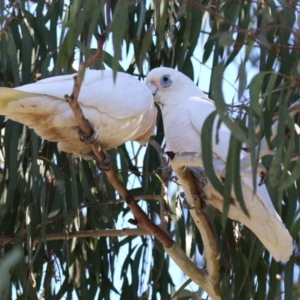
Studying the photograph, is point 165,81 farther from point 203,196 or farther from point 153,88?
point 203,196

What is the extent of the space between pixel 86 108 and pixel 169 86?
0.40 m

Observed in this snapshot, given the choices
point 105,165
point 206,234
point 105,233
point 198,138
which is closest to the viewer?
point 105,165

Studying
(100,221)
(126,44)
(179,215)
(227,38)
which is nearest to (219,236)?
(179,215)

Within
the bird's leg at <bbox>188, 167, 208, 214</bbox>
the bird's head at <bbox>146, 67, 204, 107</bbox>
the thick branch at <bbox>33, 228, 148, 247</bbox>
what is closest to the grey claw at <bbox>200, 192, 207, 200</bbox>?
the bird's leg at <bbox>188, 167, 208, 214</bbox>

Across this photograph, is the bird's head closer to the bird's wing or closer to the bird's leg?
the bird's wing

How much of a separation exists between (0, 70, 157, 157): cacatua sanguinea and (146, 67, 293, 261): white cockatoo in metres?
0.09

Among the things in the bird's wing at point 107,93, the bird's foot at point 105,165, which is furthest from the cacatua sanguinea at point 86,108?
the bird's foot at point 105,165

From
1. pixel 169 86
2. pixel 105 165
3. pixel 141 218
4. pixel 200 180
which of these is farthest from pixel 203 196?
pixel 169 86

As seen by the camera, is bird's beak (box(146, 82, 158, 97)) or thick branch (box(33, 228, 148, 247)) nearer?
thick branch (box(33, 228, 148, 247))

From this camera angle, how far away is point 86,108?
2.07 meters

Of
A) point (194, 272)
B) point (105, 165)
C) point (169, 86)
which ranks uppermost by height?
point (169, 86)

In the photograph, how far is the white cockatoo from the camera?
6.75ft

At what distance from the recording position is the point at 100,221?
2705 millimetres

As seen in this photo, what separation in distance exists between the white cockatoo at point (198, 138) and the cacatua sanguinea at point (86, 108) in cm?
9
